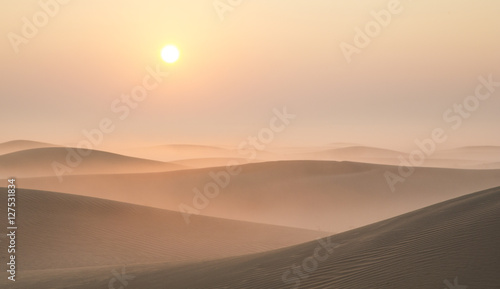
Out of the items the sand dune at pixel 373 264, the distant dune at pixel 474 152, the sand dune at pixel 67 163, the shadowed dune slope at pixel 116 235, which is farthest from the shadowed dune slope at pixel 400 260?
the distant dune at pixel 474 152

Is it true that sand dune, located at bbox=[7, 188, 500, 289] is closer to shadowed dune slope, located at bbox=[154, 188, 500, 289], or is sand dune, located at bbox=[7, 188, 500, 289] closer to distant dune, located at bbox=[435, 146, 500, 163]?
shadowed dune slope, located at bbox=[154, 188, 500, 289]

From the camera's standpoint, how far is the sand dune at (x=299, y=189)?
34906mm

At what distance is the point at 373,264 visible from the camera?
328 inches

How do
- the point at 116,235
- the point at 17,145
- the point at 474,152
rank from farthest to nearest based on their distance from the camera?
1. the point at 474,152
2. the point at 17,145
3. the point at 116,235

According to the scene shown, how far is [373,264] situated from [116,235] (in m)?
13.4

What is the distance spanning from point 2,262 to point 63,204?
7101 mm

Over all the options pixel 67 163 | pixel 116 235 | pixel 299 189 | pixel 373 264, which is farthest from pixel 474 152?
pixel 373 264

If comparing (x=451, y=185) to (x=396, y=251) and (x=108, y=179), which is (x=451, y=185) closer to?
(x=108, y=179)

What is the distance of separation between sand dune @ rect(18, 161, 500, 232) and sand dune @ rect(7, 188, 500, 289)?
18.8 meters

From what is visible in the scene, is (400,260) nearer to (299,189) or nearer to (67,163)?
(299,189)

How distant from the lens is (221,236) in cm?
2245

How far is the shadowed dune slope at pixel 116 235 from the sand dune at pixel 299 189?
8.48m

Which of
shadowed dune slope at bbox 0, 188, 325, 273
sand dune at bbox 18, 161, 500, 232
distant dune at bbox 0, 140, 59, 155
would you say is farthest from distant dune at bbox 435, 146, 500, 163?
shadowed dune slope at bbox 0, 188, 325, 273

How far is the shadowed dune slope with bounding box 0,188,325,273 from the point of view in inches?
669
